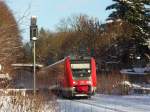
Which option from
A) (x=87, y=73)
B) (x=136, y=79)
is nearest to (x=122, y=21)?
(x=136, y=79)

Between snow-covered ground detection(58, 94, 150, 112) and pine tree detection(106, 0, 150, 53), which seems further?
pine tree detection(106, 0, 150, 53)

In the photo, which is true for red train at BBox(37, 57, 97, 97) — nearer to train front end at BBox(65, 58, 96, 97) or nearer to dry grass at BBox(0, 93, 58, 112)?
train front end at BBox(65, 58, 96, 97)

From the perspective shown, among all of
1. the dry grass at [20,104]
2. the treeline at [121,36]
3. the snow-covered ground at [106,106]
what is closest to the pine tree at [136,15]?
the treeline at [121,36]

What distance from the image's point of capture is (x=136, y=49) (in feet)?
208

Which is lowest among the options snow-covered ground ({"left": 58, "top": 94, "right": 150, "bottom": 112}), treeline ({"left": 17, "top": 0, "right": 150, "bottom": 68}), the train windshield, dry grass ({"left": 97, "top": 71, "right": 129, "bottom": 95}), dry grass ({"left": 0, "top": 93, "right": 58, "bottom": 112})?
snow-covered ground ({"left": 58, "top": 94, "right": 150, "bottom": 112})

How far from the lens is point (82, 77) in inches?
1428

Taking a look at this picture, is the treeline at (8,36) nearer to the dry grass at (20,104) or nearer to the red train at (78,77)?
the dry grass at (20,104)

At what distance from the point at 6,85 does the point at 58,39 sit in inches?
4181

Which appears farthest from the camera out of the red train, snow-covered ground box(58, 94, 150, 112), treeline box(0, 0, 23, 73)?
the red train

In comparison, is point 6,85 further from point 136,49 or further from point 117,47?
point 117,47

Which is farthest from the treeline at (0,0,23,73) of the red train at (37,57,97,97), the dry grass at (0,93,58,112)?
the red train at (37,57,97,97)

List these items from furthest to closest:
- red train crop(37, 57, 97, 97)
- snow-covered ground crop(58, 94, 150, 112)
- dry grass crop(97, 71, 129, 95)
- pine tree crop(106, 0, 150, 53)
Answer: pine tree crop(106, 0, 150, 53), dry grass crop(97, 71, 129, 95), red train crop(37, 57, 97, 97), snow-covered ground crop(58, 94, 150, 112)

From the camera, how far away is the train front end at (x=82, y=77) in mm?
35906

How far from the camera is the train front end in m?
35.9
